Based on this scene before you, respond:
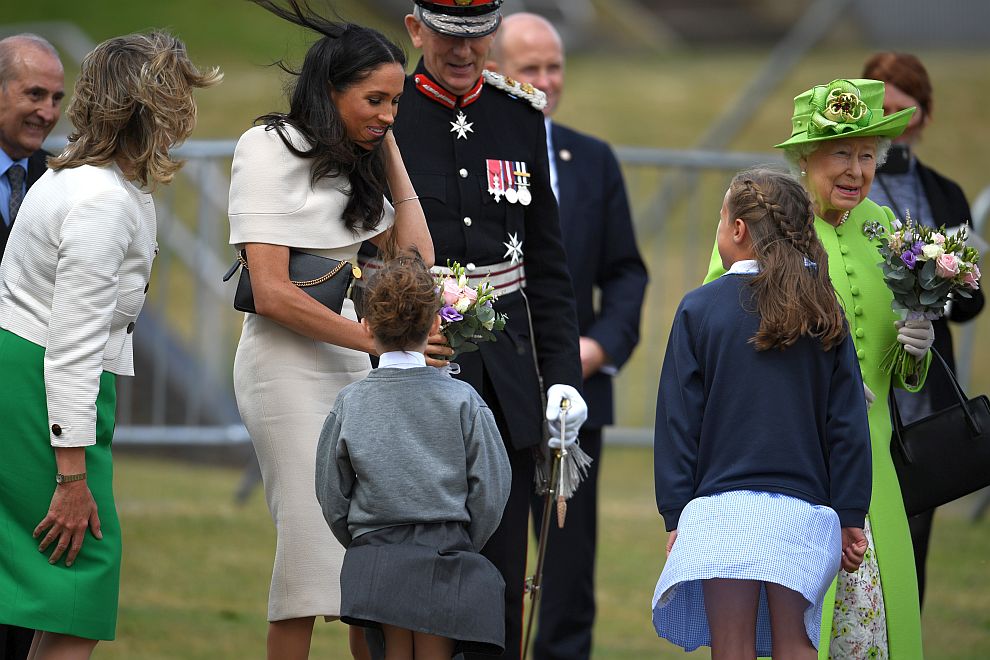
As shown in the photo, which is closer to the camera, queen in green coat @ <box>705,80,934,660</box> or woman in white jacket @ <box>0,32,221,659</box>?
woman in white jacket @ <box>0,32,221,659</box>

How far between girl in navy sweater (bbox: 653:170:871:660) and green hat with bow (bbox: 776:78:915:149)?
388 millimetres

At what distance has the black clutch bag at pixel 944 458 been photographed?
4191 millimetres

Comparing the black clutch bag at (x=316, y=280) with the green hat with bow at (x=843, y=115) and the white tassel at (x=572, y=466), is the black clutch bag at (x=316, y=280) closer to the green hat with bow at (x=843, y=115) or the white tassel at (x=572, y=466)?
the white tassel at (x=572, y=466)

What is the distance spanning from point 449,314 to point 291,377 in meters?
0.50

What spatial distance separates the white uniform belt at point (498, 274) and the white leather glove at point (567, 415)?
32 centimetres

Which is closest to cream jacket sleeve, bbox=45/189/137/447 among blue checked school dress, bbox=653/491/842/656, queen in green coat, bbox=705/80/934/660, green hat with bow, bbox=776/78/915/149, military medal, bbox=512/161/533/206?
military medal, bbox=512/161/533/206

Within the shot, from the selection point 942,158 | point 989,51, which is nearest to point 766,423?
point 942,158

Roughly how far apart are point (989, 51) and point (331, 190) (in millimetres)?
16376

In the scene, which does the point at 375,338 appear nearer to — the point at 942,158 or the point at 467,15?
the point at 467,15

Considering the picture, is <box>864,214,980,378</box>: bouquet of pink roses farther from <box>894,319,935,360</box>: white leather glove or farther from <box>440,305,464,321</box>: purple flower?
<box>440,305,464,321</box>: purple flower

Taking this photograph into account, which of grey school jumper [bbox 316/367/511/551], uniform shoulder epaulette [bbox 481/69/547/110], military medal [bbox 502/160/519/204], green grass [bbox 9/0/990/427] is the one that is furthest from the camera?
green grass [bbox 9/0/990/427]

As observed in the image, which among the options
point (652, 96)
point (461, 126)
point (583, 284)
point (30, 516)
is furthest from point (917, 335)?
point (652, 96)

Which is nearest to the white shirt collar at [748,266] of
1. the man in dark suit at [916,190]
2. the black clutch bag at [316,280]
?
the black clutch bag at [316,280]

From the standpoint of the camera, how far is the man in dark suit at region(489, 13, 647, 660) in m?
5.32
